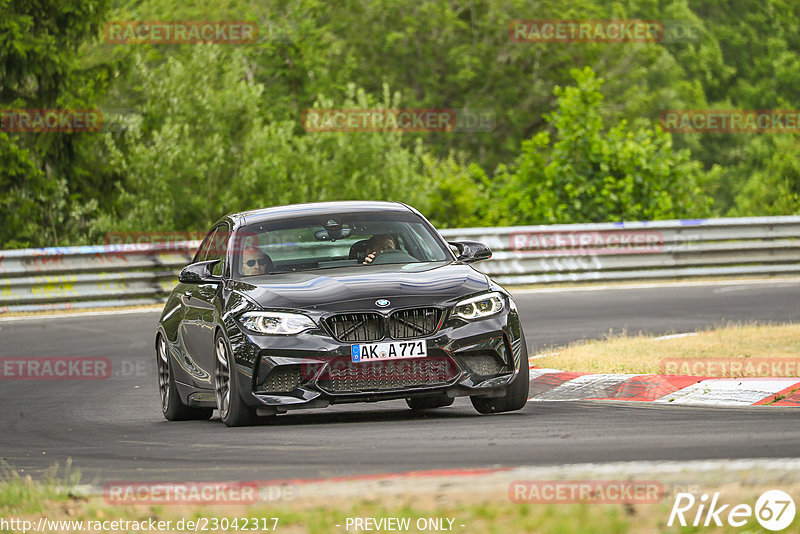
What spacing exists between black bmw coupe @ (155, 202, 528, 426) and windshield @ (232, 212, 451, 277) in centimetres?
1

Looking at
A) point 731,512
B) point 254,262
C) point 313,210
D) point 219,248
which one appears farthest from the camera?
point 219,248

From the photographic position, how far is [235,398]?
8.95 metres

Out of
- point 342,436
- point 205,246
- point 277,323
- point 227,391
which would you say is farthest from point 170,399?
point 342,436

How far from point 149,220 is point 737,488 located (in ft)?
86.0

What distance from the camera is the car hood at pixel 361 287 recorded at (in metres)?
8.73

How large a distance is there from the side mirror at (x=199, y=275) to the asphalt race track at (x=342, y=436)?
3.22 ft

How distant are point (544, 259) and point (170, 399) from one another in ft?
40.3

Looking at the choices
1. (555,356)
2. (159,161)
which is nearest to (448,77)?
(159,161)

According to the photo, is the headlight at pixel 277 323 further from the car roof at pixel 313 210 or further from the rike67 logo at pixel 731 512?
the rike67 logo at pixel 731 512

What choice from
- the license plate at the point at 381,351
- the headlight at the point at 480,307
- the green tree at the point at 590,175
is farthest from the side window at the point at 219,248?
the green tree at the point at 590,175

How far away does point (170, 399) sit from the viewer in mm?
10742

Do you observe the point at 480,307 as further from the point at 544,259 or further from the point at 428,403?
the point at 544,259

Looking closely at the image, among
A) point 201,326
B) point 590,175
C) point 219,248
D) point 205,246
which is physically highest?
point 219,248

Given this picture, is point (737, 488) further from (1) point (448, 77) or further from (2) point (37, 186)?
(1) point (448, 77)
